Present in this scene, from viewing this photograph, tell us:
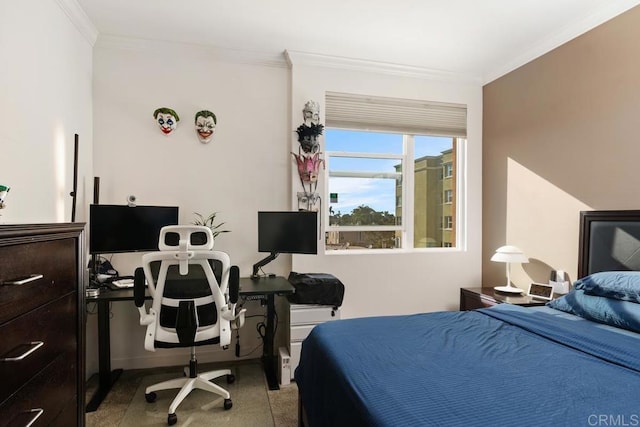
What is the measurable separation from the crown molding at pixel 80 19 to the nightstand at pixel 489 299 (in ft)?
12.8

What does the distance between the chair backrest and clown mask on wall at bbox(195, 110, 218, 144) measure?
119 centimetres

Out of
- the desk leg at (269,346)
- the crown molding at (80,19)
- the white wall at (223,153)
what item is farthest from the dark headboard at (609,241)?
the crown molding at (80,19)

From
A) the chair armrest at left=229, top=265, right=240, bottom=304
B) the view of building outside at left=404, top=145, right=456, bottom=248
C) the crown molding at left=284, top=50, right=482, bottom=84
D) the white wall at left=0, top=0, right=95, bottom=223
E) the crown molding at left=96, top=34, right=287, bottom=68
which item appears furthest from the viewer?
the view of building outside at left=404, top=145, right=456, bottom=248

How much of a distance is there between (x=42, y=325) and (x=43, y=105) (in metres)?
1.58

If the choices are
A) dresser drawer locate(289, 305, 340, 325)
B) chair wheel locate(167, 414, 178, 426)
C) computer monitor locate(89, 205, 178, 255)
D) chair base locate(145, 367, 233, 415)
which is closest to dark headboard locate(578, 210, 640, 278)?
dresser drawer locate(289, 305, 340, 325)

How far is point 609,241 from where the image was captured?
2430 millimetres

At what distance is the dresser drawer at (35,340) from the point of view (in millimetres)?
999

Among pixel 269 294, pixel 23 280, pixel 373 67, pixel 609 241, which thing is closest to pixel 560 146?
pixel 609 241

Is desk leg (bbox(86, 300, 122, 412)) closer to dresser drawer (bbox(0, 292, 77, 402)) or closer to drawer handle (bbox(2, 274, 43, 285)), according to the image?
dresser drawer (bbox(0, 292, 77, 402))

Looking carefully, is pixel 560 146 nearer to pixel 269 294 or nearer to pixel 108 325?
pixel 269 294

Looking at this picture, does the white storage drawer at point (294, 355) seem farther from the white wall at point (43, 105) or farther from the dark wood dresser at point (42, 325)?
the white wall at point (43, 105)

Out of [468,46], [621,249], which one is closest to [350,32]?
[468,46]

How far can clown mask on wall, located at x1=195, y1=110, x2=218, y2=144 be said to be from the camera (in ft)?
9.76

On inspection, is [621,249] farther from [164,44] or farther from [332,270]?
[164,44]
